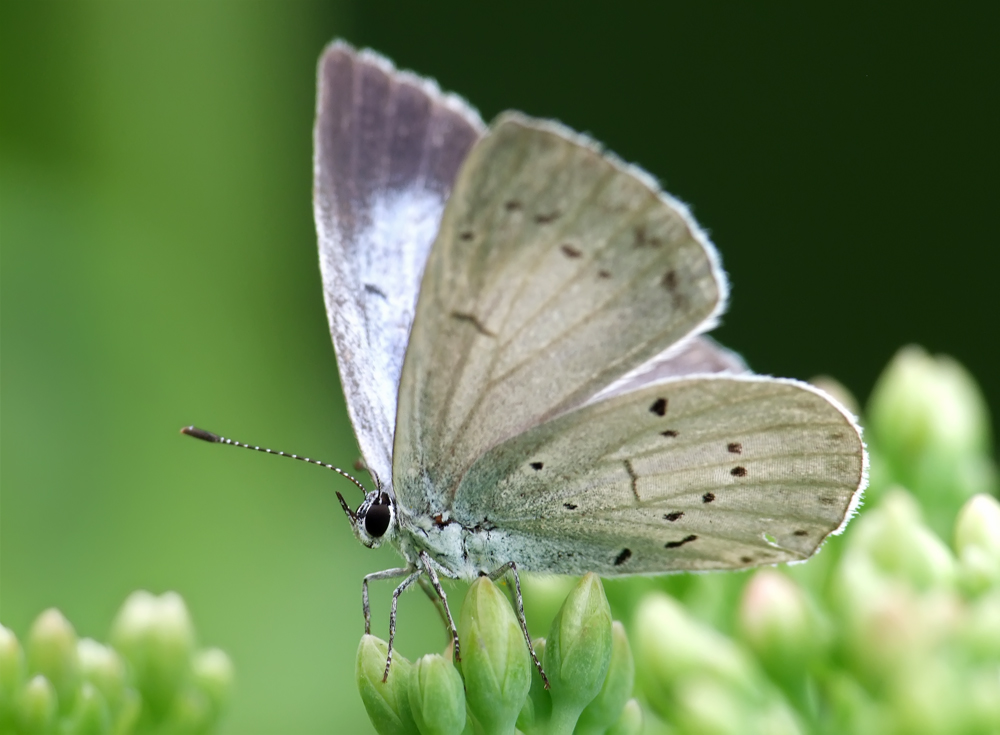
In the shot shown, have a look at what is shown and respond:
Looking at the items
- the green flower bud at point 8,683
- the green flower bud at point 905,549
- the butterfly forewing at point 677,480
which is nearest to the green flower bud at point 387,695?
the butterfly forewing at point 677,480

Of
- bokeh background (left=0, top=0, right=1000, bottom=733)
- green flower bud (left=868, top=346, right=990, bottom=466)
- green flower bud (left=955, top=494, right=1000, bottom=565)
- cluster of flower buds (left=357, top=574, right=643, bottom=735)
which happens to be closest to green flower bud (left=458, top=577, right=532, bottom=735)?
cluster of flower buds (left=357, top=574, right=643, bottom=735)

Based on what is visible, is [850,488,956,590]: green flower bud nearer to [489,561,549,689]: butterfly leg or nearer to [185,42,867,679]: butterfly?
[185,42,867,679]: butterfly

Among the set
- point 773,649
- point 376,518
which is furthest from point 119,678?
point 773,649

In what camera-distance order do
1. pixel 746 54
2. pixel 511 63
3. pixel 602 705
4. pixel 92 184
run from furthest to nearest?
pixel 511 63 < pixel 746 54 < pixel 92 184 < pixel 602 705

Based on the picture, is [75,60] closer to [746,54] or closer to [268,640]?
[268,640]

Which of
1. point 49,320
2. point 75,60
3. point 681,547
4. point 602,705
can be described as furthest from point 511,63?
point 602,705

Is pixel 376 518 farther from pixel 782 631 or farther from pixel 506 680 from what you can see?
pixel 782 631

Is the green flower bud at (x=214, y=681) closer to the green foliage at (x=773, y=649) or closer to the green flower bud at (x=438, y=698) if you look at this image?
the green foliage at (x=773, y=649)
